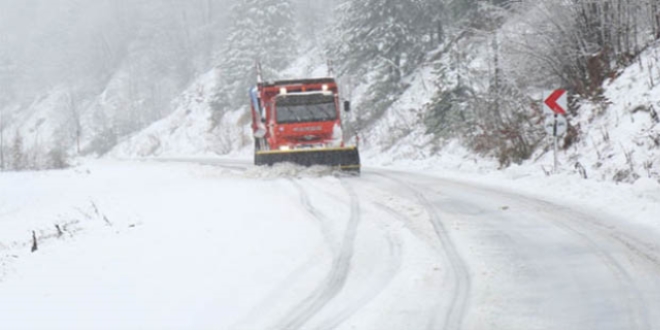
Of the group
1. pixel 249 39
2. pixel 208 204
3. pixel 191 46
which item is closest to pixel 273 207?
pixel 208 204

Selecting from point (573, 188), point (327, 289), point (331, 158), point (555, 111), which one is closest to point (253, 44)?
point (331, 158)

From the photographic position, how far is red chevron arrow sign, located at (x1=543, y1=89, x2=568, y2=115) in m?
10.9

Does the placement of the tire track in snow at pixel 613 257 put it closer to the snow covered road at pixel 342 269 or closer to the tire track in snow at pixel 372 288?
the snow covered road at pixel 342 269

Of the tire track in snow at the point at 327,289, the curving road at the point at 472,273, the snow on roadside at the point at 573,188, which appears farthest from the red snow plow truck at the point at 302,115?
the tire track in snow at the point at 327,289

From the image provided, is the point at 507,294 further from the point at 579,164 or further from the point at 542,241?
the point at 579,164

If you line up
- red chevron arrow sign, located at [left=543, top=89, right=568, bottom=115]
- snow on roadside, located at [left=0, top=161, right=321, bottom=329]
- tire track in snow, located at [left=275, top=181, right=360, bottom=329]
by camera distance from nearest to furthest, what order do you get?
tire track in snow, located at [left=275, top=181, right=360, bottom=329]
snow on roadside, located at [left=0, top=161, right=321, bottom=329]
red chevron arrow sign, located at [left=543, top=89, right=568, bottom=115]

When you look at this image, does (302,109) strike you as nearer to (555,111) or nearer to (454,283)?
(555,111)

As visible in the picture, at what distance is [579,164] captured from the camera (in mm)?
10344

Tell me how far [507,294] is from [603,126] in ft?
29.1

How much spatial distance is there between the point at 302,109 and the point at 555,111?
22.0 ft

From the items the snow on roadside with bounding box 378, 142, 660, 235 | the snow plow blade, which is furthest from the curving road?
the snow plow blade

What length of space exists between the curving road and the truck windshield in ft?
23.8

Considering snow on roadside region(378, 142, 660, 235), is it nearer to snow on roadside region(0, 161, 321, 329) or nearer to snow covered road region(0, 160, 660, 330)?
snow covered road region(0, 160, 660, 330)

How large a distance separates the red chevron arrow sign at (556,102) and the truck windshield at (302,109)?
592cm
